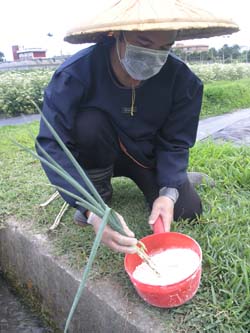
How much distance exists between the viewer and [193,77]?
5.58 feet

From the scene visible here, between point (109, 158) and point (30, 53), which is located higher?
point (109, 158)

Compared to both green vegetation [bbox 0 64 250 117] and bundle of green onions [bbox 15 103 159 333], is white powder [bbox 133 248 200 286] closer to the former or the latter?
bundle of green onions [bbox 15 103 159 333]

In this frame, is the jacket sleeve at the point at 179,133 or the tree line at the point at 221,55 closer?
the jacket sleeve at the point at 179,133

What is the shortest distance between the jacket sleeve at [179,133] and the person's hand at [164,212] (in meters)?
0.11

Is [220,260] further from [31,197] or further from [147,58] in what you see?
[31,197]

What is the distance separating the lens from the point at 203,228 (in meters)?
1.71

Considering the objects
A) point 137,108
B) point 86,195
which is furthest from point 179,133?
point 86,195

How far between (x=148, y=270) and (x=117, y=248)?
0.15m

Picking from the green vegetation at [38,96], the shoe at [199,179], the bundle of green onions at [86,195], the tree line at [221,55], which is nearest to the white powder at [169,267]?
the bundle of green onions at [86,195]

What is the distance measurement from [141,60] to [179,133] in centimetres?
45

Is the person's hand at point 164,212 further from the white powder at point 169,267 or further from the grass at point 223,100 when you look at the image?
the grass at point 223,100

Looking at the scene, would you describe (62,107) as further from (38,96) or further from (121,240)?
(38,96)

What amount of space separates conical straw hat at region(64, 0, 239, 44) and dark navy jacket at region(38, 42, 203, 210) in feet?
0.63

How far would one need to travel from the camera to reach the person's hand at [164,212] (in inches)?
59.3
